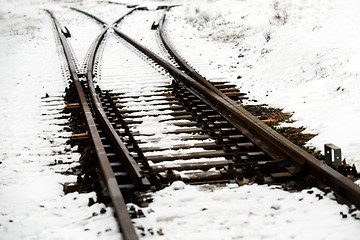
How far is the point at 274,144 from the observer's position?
5805 millimetres

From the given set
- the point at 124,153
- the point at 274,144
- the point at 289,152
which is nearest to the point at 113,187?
the point at 124,153

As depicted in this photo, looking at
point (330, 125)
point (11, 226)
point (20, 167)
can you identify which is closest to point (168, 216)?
point (11, 226)

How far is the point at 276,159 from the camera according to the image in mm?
5531

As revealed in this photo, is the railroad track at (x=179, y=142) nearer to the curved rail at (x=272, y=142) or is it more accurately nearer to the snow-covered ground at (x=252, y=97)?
the curved rail at (x=272, y=142)

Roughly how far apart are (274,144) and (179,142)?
1308mm

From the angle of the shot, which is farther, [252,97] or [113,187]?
[252,97]

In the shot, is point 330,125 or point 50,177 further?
point 330,125

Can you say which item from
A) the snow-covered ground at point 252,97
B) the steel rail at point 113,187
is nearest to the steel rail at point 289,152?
the snow-covered ground at point 252,97

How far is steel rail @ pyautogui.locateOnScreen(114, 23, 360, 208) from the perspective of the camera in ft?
14.7

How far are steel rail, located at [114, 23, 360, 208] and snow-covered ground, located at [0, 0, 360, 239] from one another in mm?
167

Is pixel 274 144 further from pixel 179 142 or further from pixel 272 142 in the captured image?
pixel 179 142

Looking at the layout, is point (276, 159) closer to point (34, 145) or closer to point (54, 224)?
point (54, 224)

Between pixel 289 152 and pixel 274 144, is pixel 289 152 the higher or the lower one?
the lower one

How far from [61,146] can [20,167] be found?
2.68 feet
